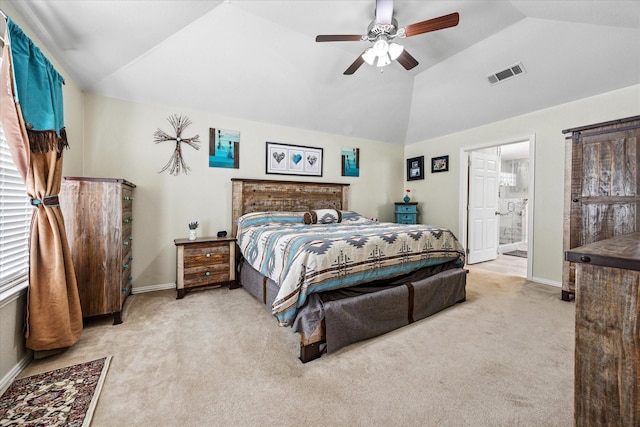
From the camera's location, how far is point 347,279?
200cm

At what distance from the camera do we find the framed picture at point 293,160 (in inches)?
161

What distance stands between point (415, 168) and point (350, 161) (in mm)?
1464

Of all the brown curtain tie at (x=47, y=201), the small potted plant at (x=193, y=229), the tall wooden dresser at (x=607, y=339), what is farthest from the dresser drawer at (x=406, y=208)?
the brown curtain tie at (x=47, y=201)

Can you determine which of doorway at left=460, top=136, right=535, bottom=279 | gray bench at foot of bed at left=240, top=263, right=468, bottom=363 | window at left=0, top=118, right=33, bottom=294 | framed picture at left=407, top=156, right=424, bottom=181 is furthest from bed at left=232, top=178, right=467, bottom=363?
framed picture at left=407, top=156, right=424, bottom=181

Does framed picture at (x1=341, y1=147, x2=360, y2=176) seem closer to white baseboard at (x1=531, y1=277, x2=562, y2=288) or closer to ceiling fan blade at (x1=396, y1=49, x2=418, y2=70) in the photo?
ceiling fan blade at (x1=396, y1=49, x2=418, y2=70)

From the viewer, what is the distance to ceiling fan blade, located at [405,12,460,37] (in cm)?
199

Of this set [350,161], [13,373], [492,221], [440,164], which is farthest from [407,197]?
[13,373]

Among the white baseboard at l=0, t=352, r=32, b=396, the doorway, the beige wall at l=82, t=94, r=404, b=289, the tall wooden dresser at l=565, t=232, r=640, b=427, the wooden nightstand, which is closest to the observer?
the tall wooden dresser at l=565, t=232, r=640, b=427

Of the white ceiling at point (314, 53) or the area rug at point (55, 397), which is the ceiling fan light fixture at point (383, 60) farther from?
the area rug at point (55, 397)

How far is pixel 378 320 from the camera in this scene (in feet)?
7.00

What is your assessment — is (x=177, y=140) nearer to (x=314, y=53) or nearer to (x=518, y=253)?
(x=314, y=53)

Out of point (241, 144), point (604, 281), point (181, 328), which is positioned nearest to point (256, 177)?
point (241, 144)

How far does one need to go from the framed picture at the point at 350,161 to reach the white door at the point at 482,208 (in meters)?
2.00

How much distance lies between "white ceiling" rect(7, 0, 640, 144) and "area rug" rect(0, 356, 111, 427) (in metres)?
2.47
